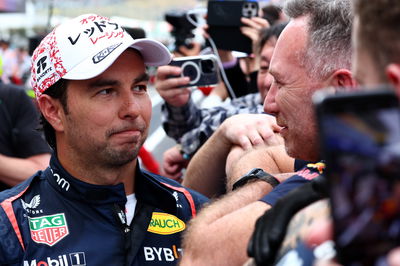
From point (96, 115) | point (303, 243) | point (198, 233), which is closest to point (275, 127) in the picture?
point (96, 115)

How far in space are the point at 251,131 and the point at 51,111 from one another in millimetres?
848

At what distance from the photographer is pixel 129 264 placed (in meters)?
2.32

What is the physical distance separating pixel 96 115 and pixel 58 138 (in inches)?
11.4

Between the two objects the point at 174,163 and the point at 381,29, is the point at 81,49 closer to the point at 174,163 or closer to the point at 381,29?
the point at 381,29

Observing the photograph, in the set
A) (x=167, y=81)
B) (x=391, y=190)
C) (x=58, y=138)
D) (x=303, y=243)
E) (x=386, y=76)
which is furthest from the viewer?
(x=167, y=81)

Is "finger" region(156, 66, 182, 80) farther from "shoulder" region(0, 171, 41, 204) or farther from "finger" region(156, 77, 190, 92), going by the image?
"shoulder" region(0, 171, 41, 204)

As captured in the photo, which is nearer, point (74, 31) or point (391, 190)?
point (391, 190)

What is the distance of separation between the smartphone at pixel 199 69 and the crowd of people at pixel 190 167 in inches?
30.6

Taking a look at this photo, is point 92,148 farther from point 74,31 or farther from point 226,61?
point 226,61

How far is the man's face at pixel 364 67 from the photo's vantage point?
1.04 meters

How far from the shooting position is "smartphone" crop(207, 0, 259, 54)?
4.50 meters

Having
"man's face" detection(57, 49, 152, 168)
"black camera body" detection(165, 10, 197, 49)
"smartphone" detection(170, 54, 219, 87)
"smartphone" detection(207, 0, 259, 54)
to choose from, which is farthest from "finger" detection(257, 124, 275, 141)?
"black camera body" detection(165, 10, 197, 49)

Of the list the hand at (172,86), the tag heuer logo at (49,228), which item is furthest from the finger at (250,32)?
the tag heuer logo at (49,228)

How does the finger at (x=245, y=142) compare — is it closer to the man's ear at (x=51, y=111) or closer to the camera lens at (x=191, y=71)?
the man's ear at (x=51, y=111)
